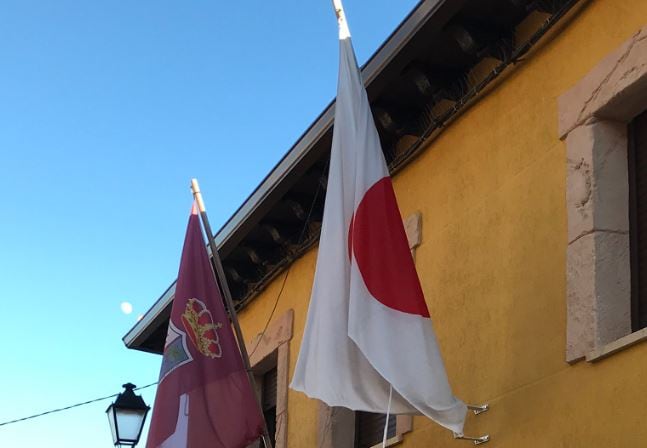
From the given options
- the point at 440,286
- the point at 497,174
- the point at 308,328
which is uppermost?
the point at 497,174

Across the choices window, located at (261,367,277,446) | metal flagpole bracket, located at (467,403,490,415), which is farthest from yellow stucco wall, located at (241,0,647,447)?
window, located at (261,367,277,446)

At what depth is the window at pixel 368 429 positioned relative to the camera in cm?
907

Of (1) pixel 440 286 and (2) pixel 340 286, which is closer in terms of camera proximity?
(2) pixel 340 286

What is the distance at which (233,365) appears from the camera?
844 centimetres

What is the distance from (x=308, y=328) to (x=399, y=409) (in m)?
0.76

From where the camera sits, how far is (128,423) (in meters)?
9.74

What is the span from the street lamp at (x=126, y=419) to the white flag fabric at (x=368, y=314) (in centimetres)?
329

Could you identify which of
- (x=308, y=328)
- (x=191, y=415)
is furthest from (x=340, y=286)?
(x=191, y=415)

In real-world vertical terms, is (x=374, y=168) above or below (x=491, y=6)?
below

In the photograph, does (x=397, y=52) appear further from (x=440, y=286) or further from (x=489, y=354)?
(x=489, y=354)

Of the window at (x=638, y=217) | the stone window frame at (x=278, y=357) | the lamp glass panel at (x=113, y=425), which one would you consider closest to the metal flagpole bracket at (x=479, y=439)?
the window at (x=638, y=217)

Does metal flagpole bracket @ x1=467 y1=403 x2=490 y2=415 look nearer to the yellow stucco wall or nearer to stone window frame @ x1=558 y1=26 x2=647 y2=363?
the yellow stucco wall

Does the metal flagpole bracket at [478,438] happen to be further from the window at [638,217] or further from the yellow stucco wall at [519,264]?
the window at [638,217]

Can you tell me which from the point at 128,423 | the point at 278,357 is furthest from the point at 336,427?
the point at 128,423
